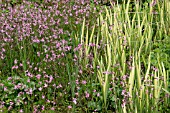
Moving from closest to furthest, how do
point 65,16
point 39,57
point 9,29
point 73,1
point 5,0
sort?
point 39,57
point 9,29
point 65,16
point 73,1
point 5,0

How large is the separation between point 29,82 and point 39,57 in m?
0.64

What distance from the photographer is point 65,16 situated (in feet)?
17.0

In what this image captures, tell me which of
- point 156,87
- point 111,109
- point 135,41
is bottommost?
point 111,109

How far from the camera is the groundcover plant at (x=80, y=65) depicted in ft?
11.4

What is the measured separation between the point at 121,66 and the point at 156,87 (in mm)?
738

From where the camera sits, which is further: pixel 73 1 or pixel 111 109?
pixel 73 1

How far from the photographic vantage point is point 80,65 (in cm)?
402

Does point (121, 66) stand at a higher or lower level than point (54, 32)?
lower

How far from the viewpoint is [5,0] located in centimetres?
607

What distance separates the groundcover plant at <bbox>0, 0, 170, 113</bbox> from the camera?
3.46 m

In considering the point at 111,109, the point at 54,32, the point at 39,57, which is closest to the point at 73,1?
the point at 54,32

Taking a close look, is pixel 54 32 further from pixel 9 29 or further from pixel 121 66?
pixel 121 66

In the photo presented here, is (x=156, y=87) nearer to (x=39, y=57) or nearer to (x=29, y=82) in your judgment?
(x=29, y=82)

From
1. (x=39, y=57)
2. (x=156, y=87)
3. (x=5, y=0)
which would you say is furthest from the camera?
(x=5, y=0)
